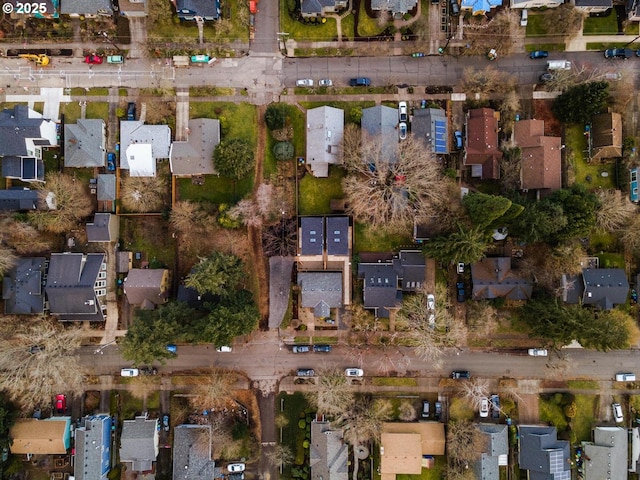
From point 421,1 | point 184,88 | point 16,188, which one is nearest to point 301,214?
point 184,88

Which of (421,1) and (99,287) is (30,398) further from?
(421,1)

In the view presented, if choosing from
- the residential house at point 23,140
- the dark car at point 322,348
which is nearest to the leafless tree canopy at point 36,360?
the residential house at point 23,140

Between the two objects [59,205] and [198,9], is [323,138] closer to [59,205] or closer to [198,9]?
[198,9]

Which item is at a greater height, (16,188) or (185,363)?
(16,188)

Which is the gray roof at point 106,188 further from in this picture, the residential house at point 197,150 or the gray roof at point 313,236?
the gray roof at point 313,236

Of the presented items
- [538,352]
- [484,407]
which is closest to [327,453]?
[484,407]

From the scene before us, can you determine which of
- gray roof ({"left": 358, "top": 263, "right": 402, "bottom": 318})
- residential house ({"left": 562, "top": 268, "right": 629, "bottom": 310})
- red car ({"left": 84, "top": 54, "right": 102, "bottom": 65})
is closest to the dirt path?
gray roof ({"left": 358, "top": 263, "right": 402, "bottom": 318})

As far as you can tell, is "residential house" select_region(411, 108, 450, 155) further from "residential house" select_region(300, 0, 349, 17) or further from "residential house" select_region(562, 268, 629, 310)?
"residential house" select_region(562, 268, 629, 310)
